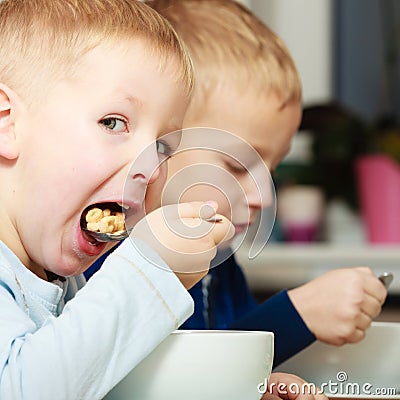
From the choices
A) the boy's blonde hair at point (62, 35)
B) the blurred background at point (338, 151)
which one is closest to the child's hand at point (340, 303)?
the boy's blonde hair at point (62, 35)

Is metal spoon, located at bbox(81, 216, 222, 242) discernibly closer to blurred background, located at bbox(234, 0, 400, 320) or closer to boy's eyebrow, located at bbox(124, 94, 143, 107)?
boy's eyebrow, located at bbox(124, 94, 143, 107)

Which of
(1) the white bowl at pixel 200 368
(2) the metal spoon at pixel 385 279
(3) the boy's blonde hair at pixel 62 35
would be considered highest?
(3) the boy's blonde hair at pixel 62 35

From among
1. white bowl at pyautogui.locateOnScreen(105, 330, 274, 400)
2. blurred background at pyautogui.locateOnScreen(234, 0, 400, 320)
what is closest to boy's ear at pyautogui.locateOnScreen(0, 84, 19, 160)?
white bowl at pyautogui.locateOnScreen(105, 330, 274, 400)

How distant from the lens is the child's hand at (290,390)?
1.92 feet

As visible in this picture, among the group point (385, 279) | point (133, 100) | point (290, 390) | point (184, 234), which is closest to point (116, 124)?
point (133, 100)

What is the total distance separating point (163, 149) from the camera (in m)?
0.71

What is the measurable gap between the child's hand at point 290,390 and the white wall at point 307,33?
176 centimetres

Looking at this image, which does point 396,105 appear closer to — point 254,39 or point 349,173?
point 349,173

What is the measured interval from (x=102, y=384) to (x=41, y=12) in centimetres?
34

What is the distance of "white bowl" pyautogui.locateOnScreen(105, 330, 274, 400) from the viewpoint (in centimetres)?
51

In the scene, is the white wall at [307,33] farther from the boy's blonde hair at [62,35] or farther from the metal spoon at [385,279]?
the boy's blonde hair at [62,35]

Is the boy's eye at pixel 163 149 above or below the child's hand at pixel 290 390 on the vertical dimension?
above

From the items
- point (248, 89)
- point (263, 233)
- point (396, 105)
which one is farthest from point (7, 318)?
point (396, 105)

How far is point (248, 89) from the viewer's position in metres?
1.05
